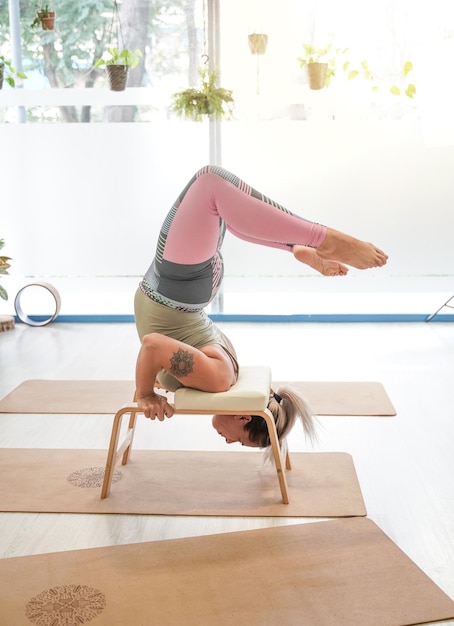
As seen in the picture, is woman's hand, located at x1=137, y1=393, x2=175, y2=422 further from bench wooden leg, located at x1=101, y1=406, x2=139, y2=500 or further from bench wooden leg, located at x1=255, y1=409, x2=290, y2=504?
bench wooden leg, located at x1=255, y1=409, x2=290, y2=504

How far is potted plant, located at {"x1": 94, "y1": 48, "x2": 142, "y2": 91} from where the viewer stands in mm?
5406

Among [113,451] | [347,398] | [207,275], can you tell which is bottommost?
[347,398]

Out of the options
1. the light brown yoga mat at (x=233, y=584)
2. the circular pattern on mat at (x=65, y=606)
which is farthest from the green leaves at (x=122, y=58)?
the circular pattern on mat at (x=65, y=606)

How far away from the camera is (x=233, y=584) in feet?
7.11

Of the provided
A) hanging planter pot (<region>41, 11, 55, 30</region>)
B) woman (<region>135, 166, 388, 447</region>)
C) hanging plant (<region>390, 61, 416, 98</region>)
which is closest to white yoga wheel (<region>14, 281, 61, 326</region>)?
hanging planter pot (<region>41, 11, 55, 30</region>)

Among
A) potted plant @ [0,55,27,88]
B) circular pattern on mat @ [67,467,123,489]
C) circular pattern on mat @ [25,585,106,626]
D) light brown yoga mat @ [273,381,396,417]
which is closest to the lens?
circular pattern on mat @ [25,585,106,626]

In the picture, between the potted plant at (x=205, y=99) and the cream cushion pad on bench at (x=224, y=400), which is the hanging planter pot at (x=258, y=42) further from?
the cream cushion pad on bench at (x=224, y=400)

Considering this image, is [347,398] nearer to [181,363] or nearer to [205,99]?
[181,363]

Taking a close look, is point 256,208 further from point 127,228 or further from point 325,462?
point 127,228

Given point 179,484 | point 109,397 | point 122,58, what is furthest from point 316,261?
point 122,58

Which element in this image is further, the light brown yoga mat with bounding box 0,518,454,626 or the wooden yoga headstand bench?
the wooden yoga headstand bench

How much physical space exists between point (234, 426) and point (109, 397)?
1313 millimetres

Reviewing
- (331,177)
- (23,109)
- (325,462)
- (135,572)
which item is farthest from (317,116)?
(135,572)

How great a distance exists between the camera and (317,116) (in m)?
5.48
